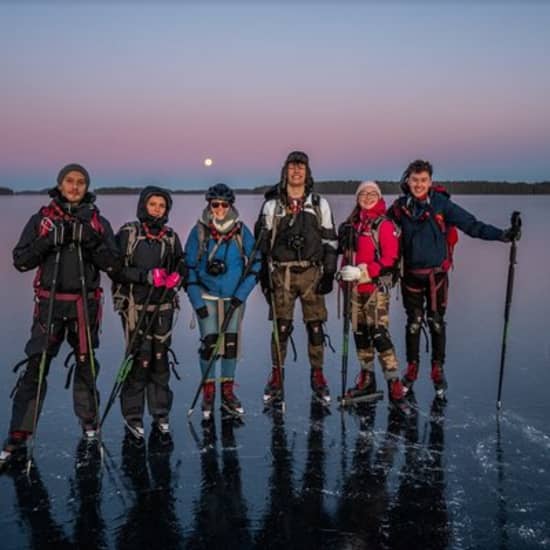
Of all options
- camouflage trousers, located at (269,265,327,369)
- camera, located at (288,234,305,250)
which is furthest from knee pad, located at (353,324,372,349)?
camera, located at (288,234,305,250)

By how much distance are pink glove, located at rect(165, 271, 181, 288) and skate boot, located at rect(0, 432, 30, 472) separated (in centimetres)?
160

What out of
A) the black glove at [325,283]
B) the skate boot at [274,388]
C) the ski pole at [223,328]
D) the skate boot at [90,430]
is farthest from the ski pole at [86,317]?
the black glove at [325,283]

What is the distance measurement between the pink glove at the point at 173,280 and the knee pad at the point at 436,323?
262cm

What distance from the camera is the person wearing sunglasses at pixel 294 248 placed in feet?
19.0

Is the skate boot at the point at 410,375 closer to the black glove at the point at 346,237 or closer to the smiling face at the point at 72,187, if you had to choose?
the black glove at the point at 346,237

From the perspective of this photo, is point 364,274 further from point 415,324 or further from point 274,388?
point 274,388

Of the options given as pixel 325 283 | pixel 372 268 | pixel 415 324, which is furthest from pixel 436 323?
pixel 325 283

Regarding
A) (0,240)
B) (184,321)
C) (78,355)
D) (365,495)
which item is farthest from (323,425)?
(0,240)

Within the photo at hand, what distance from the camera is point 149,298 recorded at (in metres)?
4.94

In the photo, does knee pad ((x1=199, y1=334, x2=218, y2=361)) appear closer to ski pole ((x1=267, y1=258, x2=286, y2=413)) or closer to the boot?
ski pole ((x1=267, y1=258, x2=286, y2=413))

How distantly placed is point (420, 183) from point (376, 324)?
57.0 inches

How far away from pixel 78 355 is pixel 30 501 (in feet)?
4.04

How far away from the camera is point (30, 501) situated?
3.95 metres

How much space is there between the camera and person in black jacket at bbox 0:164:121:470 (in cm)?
448
